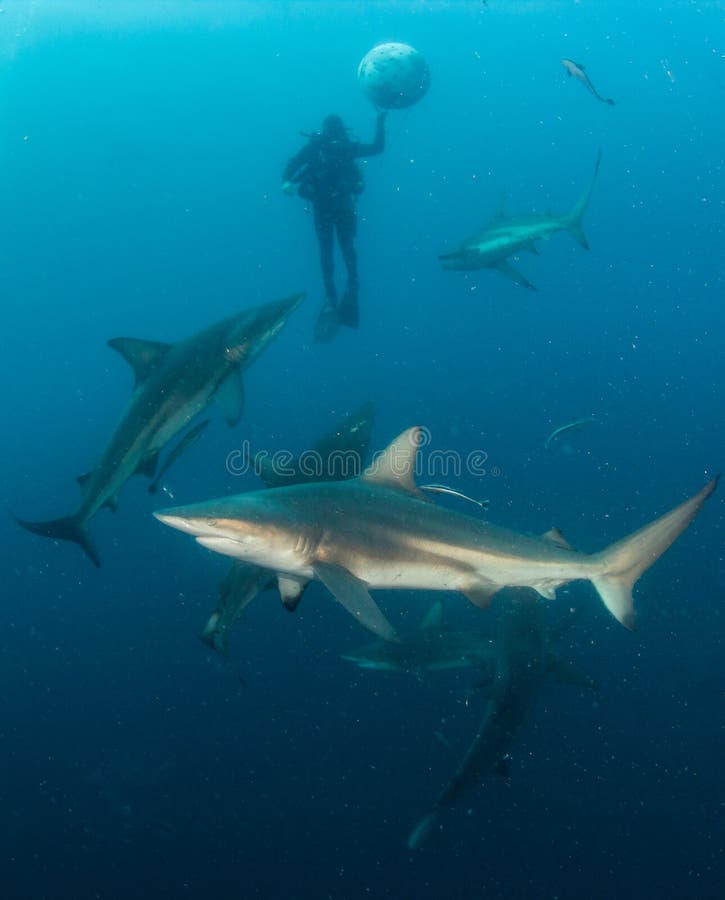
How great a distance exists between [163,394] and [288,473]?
1563 mm

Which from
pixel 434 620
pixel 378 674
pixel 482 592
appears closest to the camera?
pixel 482 592

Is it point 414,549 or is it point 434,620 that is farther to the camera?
point 434,620

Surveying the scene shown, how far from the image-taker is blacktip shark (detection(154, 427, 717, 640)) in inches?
145

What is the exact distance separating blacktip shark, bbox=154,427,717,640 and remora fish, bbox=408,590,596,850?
2644 mm

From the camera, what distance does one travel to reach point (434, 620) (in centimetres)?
786

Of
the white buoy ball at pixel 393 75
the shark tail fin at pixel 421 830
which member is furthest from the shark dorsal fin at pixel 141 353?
the white buoy ball at pixel 393 75

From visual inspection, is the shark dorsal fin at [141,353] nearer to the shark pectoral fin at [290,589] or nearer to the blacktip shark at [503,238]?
the shark pectoral fin at [290,589]

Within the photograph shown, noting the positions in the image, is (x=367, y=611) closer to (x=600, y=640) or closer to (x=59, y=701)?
(x=600, y=640)

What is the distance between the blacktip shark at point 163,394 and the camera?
5.79 m

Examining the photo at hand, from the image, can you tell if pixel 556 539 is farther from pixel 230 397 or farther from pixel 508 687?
pixel 230 397

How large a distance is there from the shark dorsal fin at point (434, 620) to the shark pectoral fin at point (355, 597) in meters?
4.29

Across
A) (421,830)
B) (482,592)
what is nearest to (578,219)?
(482,592)

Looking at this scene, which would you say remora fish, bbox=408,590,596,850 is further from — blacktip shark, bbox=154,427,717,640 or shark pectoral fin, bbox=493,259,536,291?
shark pectoral fin, bbox=493,259,536,291

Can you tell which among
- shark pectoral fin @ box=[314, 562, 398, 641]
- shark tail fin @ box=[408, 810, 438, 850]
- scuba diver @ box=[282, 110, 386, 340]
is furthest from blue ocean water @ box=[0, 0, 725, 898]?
shark pectoral fin @ box=[314, 562, 398, 641]
